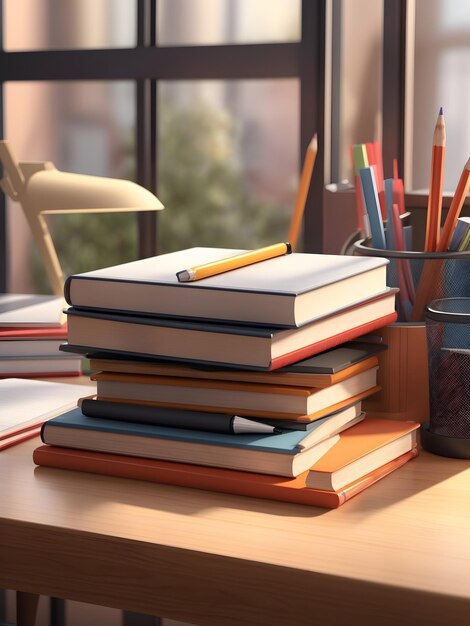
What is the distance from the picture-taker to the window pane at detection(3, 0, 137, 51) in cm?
179

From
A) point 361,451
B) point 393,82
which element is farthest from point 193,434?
point 393,82

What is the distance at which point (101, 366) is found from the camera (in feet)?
2.74

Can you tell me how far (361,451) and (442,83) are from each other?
1.33 metres

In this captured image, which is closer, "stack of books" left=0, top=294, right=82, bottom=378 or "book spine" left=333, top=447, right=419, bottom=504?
"book spine" left=333, top=447, right=419, bottom=504

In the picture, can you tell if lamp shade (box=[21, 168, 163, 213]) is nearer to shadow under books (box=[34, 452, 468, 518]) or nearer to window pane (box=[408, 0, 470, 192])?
shadow under books (box=[34, 452, 468, 518])

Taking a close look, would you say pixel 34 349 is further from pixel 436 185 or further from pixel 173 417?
pixel 436 185

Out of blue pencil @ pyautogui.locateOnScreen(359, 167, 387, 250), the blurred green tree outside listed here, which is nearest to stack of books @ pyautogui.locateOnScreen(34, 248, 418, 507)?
blue pencil @ pyautogui.locateOnScreen(359, 167, 387, 250)

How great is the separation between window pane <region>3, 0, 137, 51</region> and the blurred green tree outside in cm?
147

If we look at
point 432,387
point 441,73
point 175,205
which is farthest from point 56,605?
point 175,205

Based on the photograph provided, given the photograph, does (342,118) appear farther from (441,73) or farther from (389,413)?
(389,413)

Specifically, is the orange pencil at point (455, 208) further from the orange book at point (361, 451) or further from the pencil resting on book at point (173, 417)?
the pencil resting on book at point (173, 417)

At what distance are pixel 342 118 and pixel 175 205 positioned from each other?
2772 millimetres

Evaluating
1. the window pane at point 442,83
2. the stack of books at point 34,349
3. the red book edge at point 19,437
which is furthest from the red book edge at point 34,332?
the window pane at point 442,83

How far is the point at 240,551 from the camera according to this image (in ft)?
2.11
